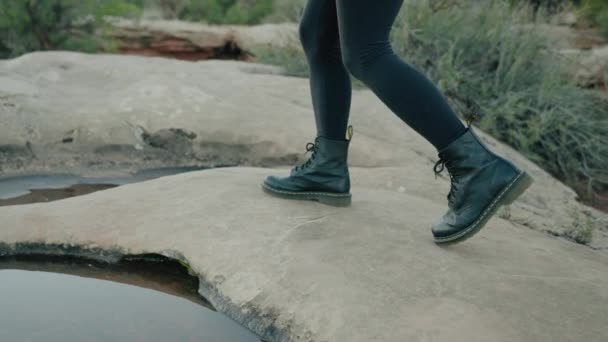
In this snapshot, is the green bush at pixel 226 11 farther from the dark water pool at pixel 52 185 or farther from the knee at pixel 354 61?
the knee at pixel 354 61

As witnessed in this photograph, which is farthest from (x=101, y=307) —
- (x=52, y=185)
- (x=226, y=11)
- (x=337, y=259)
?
(x=226, y=11)

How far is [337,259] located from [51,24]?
5.36 metres

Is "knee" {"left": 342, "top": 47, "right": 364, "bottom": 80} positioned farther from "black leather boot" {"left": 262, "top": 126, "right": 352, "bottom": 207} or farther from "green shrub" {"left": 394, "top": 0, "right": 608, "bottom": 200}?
"green shrub" {"left": 394, "top": 0, "right": 608, "bottom": 200}

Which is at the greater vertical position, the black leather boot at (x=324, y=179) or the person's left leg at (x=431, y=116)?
the person's left leg at (x=431, y=116)

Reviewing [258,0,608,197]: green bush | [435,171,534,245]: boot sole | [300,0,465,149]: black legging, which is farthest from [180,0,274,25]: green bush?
[435,171,534,245]: boot sole

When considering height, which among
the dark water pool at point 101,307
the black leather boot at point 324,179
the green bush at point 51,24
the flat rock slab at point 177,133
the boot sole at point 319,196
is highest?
the black leather boot at point 324,179

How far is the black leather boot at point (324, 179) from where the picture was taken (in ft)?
7.22

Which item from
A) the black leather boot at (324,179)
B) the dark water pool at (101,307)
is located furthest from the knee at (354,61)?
the dark water pool at (101,307)

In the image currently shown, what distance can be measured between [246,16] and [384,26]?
8.90 meters

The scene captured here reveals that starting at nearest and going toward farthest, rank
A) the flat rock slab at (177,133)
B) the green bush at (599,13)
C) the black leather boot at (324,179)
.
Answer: the black leather boot at (324,179)
the flat rock slab at (177,133)
the green bush at (599,13)

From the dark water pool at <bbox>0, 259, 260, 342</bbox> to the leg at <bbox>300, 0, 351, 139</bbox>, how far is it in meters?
0.65

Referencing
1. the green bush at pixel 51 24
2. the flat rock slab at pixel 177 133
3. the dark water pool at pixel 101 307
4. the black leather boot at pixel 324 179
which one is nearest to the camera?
the dark water pool at pixel 101 307

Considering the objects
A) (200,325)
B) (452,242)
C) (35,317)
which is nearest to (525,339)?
(452,242)

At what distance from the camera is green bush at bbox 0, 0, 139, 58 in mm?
6080
